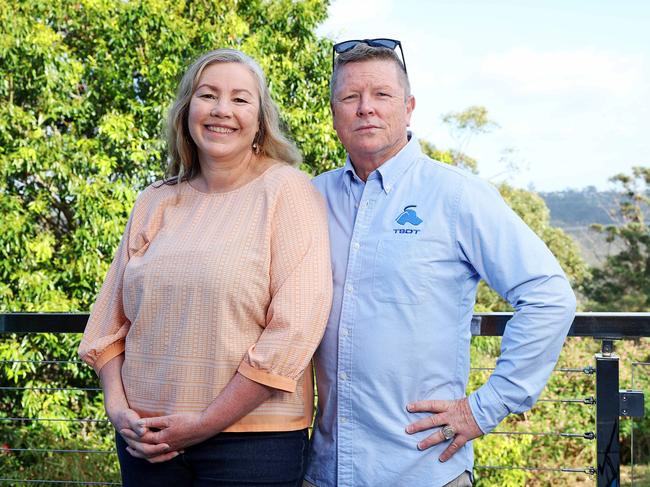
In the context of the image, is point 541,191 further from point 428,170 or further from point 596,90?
point 596,90

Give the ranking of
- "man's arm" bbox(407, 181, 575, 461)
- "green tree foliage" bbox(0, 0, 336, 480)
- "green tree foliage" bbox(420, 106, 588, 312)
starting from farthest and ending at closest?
1. "green tree foliage" bbox(420, 106, 588, 312)
2. "green tree foliage" bbox(0, 0, 336, 480)
3. "man's arm" bbox(407, 181, 575, 461)

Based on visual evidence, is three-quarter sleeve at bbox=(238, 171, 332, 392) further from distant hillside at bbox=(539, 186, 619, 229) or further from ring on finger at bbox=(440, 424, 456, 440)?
distant hillside at bbox=(539, 186, 619, 229)

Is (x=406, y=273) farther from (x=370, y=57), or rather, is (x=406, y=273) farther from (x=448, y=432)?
(x=370, y=57)

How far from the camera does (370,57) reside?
6.29 ft

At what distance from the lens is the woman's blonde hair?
1952 mm

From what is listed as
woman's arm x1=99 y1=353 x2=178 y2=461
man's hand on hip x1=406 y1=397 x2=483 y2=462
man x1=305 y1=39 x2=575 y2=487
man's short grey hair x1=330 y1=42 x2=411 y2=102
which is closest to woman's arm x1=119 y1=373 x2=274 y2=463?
woman's arm x1=99 y1=353 x2=178 y2=461

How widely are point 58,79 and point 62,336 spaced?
2.51 m

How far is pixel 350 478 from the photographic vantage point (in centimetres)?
181

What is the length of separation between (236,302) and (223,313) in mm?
39

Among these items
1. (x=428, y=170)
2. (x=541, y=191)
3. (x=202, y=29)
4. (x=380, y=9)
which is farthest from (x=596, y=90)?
(x=428, y=170)

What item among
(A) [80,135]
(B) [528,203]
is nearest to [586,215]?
(B) [528,203]

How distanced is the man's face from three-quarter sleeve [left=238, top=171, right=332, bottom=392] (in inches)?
9.0

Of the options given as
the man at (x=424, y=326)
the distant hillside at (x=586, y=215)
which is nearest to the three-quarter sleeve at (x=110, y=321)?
the man at (x=424, y=326)

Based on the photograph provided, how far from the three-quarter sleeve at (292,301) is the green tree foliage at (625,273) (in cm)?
2155
